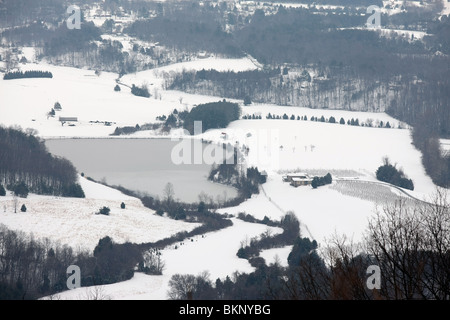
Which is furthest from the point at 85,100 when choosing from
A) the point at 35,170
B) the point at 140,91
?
→ the point at 35,170

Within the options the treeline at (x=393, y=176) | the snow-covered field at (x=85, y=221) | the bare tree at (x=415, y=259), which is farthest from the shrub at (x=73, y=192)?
the bare tree at (x=415, y=259)

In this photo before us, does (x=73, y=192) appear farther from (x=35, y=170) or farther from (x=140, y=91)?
(x=140, y=91)

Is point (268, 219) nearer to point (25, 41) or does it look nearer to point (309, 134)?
point (309, 134)

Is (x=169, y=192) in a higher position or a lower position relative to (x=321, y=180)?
lower

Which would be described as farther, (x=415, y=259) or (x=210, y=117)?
(x=210, y=117)

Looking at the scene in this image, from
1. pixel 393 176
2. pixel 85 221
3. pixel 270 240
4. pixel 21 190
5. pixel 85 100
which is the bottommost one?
pixel 85 100

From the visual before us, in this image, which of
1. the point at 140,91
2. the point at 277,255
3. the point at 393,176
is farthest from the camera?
the point at 140,91
